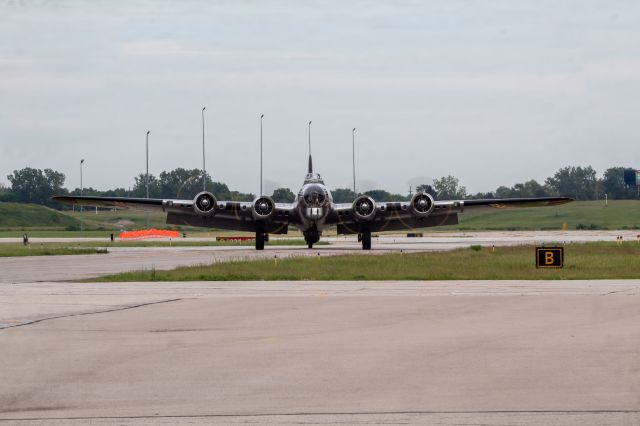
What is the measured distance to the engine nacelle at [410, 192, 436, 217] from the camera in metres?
62.5

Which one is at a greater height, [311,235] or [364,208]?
[364,208]

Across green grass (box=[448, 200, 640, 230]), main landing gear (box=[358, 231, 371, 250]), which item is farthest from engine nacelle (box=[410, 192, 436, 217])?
green grass (box=[448, 200, 640, 230])

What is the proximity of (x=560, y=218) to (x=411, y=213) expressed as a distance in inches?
3781

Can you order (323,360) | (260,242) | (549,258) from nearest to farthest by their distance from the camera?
(323,360), (549,258), (260,242)

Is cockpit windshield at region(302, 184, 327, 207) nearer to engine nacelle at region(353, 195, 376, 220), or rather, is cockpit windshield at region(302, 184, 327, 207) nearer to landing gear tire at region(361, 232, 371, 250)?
engine nacelle at region(353, 195, 376, 220)

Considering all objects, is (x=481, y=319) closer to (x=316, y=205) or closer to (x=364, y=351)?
(x=364, y=351)

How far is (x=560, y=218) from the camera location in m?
154

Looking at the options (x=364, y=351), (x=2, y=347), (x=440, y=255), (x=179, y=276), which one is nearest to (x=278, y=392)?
(x=364, y=351)

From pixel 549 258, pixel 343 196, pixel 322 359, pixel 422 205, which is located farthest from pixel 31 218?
pixel 322 359

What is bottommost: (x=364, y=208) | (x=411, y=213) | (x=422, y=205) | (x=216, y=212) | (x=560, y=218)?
(x=560, y=218)

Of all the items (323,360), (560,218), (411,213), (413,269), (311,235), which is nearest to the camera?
(323,360)

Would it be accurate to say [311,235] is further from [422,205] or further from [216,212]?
[422,205]

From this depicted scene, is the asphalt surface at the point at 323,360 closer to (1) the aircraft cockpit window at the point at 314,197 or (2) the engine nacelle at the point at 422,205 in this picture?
(1) the aircraft cockpit window at the point at 314,197

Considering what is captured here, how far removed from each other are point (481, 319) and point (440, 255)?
28.4 m
